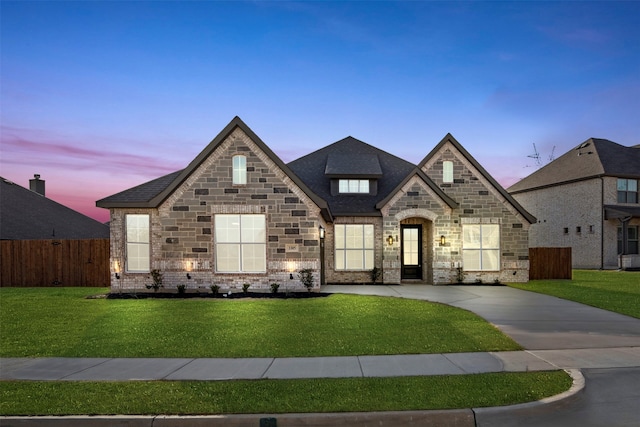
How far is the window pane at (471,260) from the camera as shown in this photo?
65.3ft

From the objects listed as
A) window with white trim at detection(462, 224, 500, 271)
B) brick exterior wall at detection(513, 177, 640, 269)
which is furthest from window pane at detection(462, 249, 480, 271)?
brick exterior wall at detection(513, 177, 640, 269)

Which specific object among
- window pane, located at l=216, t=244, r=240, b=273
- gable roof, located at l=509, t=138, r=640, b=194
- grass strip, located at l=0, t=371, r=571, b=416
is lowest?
grass strip, located at l=0, t=371, r=571, b=416

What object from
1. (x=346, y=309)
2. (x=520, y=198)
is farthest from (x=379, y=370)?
(x=520, y=198)

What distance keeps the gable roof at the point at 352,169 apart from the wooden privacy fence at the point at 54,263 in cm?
1141

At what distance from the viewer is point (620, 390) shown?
5844mm

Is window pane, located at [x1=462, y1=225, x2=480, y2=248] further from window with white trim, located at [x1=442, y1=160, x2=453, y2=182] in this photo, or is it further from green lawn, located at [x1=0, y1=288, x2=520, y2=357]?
green lawn, located at [x1=0, y1=288, x2=520, y2=357]

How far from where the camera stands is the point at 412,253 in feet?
67.9

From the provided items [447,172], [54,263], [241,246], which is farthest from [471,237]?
[54,263]

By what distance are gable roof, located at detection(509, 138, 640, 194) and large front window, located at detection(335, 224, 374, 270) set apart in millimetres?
21082

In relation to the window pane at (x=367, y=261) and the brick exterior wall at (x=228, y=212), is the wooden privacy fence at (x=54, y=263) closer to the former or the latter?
the brick exterior wall at (x=228, y=212)

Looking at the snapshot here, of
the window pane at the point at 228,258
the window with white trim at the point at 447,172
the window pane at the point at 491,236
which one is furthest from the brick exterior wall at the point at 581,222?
the window pane at the point at 228,258

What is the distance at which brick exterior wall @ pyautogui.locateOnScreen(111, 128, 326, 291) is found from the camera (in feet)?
53.2

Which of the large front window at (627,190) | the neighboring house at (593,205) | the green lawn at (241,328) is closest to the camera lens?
the green lawn at (241,328)

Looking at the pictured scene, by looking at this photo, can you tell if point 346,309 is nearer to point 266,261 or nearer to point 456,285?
point 266,261
